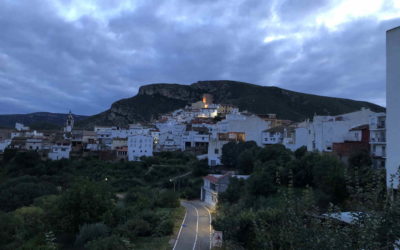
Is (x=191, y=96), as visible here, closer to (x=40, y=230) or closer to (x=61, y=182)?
(x=61, y=182)

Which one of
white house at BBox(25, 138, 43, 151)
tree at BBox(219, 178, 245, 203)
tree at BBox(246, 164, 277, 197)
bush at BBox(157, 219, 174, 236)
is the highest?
white house at BBox(25, 138, 43, 151)

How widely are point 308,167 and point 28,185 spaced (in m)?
27.5

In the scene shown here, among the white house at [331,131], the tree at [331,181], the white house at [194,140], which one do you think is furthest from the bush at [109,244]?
the white house at [194,140]

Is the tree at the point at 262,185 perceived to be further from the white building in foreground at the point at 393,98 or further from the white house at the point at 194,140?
the white house at the point at 194,140

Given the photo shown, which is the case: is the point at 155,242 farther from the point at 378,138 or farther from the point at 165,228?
the point at 378,138

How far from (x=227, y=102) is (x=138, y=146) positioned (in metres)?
61.3

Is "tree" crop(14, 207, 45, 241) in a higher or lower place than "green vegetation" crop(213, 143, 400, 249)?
lower

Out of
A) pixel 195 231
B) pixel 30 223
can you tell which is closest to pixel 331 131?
pixel 195 231

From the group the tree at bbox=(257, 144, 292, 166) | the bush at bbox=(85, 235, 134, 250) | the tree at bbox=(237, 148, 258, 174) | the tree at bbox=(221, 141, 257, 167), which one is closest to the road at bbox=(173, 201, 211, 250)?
the bush at bbox=(85, 235, 134, 250)

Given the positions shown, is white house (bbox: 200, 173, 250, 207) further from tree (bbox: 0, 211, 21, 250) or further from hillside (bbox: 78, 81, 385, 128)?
hillside (bbox: 78, 81, 385, 128)

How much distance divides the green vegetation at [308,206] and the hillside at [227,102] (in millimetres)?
60679

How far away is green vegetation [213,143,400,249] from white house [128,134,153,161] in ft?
55.8

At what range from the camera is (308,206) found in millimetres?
5410

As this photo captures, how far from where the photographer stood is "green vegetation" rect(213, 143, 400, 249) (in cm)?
388
